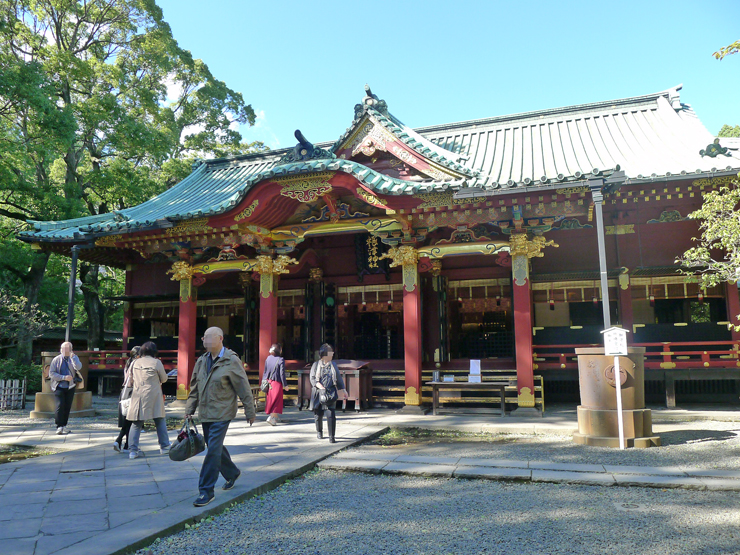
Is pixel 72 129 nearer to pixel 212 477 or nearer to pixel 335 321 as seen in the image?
pixel 335 321

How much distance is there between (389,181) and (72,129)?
358 inches

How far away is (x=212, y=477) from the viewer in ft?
13.7

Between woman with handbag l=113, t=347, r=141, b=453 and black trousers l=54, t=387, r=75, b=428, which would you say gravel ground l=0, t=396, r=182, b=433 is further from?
woman with handbag l=113, t=347, r=141, b=453

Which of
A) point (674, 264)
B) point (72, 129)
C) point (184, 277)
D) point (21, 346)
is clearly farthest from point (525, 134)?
point (21, 346)

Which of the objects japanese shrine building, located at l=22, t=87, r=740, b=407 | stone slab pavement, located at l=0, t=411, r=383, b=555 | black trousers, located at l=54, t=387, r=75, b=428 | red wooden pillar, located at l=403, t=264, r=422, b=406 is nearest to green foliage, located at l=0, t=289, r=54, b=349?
japanese shrine building, located at l=22, t=87, r=740, b=407

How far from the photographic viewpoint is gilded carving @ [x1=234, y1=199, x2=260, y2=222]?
10602 millimetres

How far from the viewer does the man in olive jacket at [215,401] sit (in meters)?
4.18

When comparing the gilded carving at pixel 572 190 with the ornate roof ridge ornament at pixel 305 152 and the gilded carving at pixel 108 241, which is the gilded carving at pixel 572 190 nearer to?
the ornate roof ridge ornament at pixel 305 152

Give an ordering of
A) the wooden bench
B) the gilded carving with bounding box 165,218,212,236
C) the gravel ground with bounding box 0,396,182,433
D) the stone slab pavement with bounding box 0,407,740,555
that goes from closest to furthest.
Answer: the stone slab pavement with bounding box 0,407,740,555, the gravel ground with bounding box 0,396,182,433, the wooden bench, the gilded carving with bounding box 165,218,212,236

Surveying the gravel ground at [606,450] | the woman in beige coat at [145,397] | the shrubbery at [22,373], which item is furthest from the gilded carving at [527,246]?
the shrubbery at [22,373]

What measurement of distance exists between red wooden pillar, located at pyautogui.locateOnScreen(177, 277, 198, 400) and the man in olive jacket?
810 cm

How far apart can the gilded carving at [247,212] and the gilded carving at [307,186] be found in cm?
63

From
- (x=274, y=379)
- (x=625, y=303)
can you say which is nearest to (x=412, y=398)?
(x=274, y=379)

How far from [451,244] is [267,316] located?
4.49m
